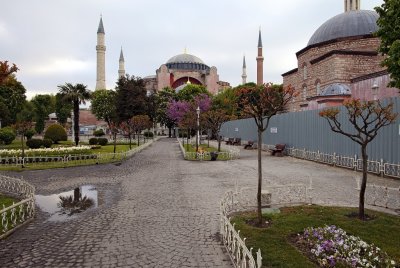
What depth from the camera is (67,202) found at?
11.4m

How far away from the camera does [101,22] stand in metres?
79.6

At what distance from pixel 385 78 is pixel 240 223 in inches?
1127

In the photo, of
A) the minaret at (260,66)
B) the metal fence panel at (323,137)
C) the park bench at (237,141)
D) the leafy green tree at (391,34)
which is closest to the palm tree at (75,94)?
the park bench at (237,141)

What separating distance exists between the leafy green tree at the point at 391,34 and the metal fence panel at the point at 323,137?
3.16 metres

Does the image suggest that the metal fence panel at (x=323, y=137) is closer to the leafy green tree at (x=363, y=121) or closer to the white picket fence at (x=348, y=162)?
the white picket fence at (x=348, y=162)

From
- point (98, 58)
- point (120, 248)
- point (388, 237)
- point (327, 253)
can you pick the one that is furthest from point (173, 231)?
point (98, 58)

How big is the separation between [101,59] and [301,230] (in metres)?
80.5

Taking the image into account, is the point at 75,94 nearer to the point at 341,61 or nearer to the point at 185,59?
the point at 341,61

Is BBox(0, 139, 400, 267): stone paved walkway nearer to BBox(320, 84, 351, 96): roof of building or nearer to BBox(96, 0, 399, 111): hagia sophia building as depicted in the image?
BBox(320, 84, 351, 96): roof of building

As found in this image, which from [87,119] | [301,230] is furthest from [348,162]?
[87,119]

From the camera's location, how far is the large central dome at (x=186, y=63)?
342 feet

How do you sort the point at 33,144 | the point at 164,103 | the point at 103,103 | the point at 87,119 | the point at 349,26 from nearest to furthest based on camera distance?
the point at 33,144 → the point at 349,26 → the point at 164,103 → the point at 103,103 → the point at 87,119

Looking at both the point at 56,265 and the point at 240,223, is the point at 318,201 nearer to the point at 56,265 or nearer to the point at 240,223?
the point at 240,223

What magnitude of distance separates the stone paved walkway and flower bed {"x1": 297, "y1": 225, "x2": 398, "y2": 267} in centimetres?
181
